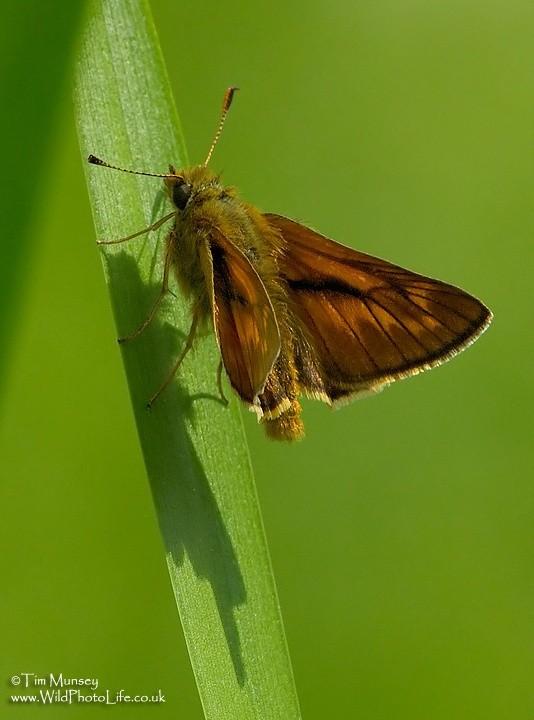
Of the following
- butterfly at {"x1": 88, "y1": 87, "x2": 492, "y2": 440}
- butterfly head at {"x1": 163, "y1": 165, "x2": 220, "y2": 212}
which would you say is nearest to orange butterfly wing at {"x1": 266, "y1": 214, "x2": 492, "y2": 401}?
butterfly at {"x1": 88, "y1": 87, "x2": 492, "y2": 440}

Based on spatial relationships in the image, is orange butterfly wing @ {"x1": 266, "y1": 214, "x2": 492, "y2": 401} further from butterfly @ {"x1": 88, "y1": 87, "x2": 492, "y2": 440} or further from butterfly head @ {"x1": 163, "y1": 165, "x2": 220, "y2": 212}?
butterfly head @ {"x1": 163, "y1": 165, "x2": 220, "y2": 212}

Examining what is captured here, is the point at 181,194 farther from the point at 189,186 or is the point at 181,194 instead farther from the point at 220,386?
the point at 220,386

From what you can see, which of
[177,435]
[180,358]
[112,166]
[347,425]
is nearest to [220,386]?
[180,358]

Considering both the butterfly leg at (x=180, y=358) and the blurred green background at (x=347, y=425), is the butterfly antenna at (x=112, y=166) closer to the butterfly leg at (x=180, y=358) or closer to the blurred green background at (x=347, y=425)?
the butterfly leg at (x=180, y=358)

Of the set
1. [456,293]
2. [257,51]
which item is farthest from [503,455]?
[257,51]

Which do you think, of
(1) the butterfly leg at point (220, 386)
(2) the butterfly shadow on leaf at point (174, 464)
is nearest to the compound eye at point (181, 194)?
(2) the butterfly shadow on leaf at point (174, 464)
